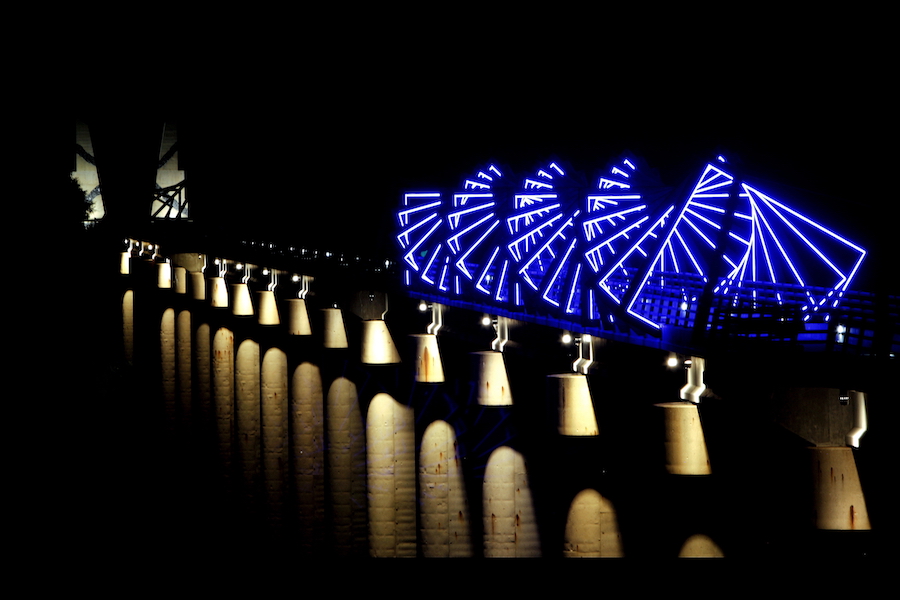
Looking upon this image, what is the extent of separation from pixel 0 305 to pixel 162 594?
47.8 m

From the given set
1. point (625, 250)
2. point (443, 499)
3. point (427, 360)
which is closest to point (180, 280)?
point (443, 499)

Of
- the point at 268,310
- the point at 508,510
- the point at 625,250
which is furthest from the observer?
the point at 268,310

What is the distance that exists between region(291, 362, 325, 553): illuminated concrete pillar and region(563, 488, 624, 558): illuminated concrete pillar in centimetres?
1011

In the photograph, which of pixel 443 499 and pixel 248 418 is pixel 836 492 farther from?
pixel 248 418

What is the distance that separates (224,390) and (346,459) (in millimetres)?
9288

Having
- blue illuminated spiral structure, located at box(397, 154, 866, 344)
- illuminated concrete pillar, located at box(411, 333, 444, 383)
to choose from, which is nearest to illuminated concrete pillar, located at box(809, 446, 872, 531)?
blue illuminated spiral structure, located at box(397, 154, 866, 344)

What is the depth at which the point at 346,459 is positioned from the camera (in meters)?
19.9

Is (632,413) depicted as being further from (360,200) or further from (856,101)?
(360,200)

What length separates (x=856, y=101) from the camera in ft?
49.4

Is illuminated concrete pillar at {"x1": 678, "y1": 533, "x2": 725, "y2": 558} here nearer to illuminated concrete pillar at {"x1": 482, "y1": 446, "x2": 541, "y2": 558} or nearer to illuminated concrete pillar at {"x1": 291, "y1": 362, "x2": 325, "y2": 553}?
illuminated concrete pillar at {"x1": 482, "y1": 446, "x2": 541, "y2": 558}

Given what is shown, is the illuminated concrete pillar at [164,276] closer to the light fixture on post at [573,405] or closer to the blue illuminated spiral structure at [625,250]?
the blue illuminated spiral structure at [625,250]

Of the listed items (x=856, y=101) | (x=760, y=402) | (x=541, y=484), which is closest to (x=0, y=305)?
(x=541, y=484)

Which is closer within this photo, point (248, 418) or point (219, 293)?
point (219, 293)

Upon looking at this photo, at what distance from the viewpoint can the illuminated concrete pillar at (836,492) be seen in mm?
6398
